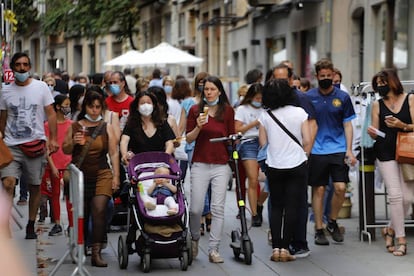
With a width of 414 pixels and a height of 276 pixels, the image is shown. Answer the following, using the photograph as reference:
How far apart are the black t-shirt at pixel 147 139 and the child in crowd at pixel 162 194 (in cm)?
47

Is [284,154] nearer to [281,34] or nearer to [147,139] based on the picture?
[147,139]

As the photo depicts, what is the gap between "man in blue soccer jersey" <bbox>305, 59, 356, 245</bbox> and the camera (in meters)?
10.1

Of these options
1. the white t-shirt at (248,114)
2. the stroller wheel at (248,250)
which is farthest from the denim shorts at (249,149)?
the stroller wheel at (248,250)

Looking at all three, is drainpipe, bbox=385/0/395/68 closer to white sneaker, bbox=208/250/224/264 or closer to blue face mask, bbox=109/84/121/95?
blue face mask, bbox=109/84/121/95

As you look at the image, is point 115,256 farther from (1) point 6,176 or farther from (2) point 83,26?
(2) point 83,26

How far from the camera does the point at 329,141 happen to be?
1018 centimetres

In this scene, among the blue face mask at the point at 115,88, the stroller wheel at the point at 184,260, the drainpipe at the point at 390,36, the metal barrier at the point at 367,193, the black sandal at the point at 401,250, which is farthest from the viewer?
the drainpipe at the point at 390,36

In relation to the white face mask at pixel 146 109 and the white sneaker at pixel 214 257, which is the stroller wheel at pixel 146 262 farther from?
the white face mask at pixel 146 109

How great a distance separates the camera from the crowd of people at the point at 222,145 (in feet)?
29.3

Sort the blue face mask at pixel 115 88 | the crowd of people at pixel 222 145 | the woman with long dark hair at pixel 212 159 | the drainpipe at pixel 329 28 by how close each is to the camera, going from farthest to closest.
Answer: the drainpipe at pixel 329 28
the blue face mask at pixel 115 88
the woman with long dark hair at pixel 212 159
the crowd of people at pixel 222 145

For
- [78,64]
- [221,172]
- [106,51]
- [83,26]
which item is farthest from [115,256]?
[78,64]

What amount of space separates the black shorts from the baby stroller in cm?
194

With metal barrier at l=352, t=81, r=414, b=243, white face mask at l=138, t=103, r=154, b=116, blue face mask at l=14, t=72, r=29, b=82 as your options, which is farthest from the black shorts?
blue face mask at l=14, t=72, r=29, b=82

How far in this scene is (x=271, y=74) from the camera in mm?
10477
